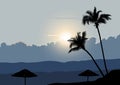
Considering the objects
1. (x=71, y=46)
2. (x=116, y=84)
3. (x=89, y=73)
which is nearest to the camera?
(x=116, y=84)

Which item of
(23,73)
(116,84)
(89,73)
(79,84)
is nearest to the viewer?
(116,84)

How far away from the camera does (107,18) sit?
72.8 m

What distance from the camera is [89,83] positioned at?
44219 millimetres

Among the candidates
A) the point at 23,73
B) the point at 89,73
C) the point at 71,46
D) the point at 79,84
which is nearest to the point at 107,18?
the point at 71,46

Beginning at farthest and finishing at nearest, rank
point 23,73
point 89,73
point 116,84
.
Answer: point 89,73
point 23,73
point 116,84

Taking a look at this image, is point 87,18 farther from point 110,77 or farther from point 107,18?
point 110,77

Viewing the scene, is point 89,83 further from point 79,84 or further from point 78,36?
point 78,36

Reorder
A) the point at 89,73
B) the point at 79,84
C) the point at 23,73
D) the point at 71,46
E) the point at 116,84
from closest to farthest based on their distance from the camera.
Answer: the point at 116,84, the point at 79,84, the point at 23,73, the point at 89,73, the point at 71,46

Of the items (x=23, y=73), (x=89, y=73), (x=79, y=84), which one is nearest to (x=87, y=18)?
(x=89, y=73)

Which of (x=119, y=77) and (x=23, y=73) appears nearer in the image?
(x=119, y=77)

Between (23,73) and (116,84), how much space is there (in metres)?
13.1

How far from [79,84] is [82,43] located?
25.4m

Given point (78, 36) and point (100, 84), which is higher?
point (78, 36)

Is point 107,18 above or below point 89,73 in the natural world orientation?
above
